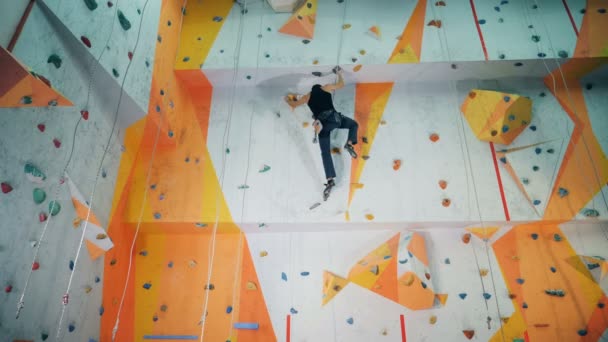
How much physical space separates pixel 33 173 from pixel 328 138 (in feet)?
7.91

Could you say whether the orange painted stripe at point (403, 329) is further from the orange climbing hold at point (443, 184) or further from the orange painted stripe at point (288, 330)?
the orange climbing hold at point (443, 184)

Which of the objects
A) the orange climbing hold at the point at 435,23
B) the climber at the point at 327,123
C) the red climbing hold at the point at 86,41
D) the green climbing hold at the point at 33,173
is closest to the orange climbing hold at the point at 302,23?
the climber at the point at 327,123

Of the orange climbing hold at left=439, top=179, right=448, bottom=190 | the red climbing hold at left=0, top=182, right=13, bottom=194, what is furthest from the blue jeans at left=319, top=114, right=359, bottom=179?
the red climbing hold at left=0, top=182, right=13, bottom=194

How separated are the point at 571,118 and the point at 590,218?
109cm

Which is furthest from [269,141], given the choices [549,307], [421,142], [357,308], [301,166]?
[549,307]

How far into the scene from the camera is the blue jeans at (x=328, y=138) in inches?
143

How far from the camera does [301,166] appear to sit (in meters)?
3.91

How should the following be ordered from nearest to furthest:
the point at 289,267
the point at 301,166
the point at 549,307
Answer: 1. the point at 549,307
2. the point at 289,267
3. the point at 301,166

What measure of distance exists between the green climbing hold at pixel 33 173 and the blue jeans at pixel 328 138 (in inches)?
90.2

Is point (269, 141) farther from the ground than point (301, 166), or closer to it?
farther from the ground

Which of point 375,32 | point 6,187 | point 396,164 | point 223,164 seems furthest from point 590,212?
point 6,187

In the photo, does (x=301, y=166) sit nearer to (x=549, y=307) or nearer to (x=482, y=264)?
(x=482, y=264)

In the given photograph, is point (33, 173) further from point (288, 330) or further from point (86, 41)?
point (288, 330)

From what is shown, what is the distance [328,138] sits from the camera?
12.2 feet
